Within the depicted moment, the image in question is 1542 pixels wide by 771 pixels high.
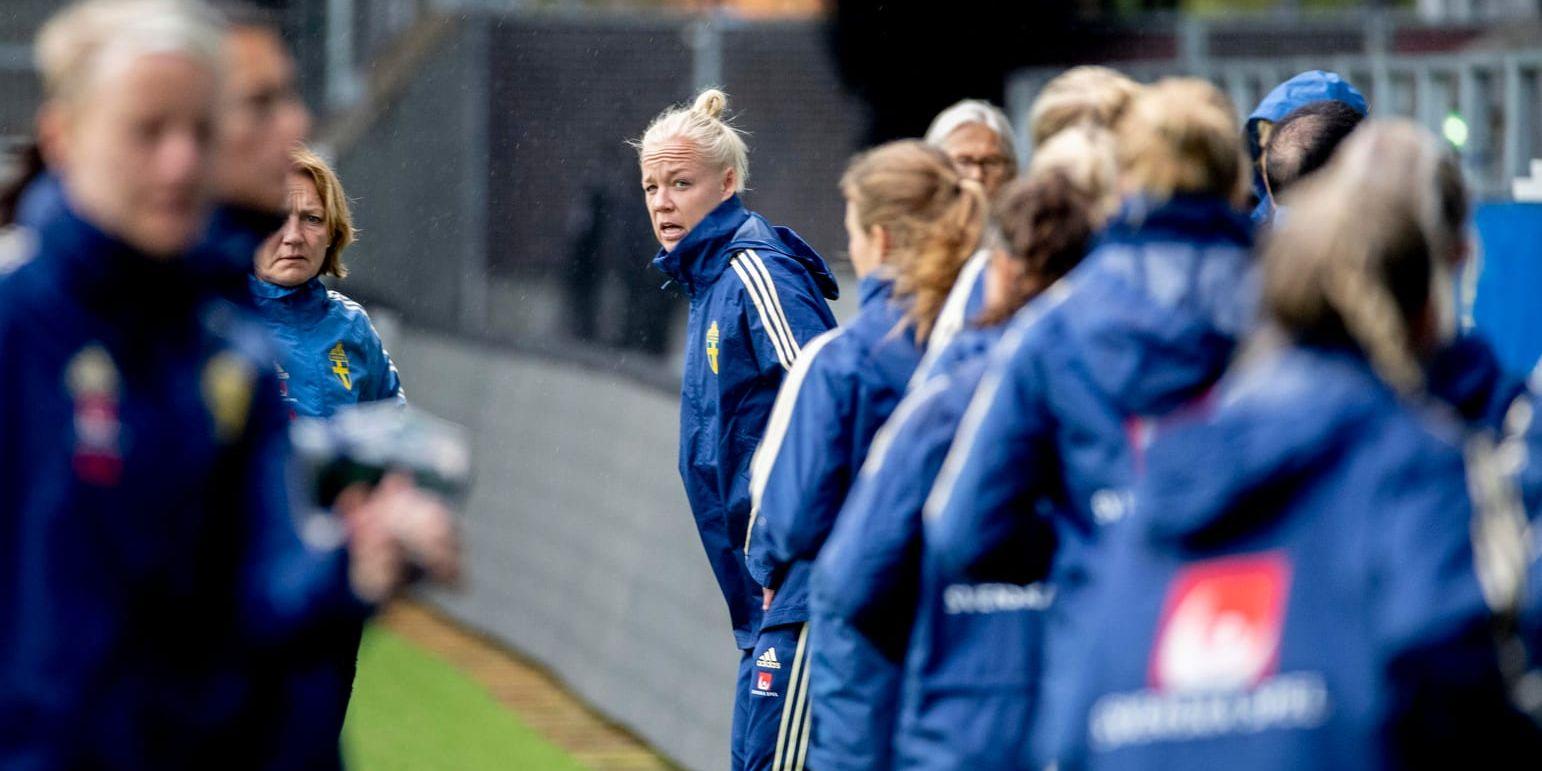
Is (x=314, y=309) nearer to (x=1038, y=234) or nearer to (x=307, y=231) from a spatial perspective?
(x=307, y=231)

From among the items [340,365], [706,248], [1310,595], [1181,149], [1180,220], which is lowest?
[340,365]

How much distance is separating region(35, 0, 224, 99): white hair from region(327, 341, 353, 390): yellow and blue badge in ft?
9.13

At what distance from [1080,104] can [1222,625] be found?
1920 mm

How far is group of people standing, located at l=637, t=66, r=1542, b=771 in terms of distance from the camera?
8.38 feet

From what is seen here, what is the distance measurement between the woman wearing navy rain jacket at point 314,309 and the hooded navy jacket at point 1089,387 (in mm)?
2449

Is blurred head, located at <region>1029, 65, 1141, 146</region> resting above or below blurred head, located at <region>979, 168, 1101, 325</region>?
above

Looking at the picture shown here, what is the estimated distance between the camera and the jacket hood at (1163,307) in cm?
310

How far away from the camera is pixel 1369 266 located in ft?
8.75

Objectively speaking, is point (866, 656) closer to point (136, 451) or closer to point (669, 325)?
point (136, 451)

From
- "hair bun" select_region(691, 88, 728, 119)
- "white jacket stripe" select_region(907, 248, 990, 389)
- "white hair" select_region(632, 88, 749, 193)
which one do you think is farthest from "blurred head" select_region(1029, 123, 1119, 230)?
"hair bun" select_region(691, 88, 728, 119)

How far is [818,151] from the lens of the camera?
1653 centimetres

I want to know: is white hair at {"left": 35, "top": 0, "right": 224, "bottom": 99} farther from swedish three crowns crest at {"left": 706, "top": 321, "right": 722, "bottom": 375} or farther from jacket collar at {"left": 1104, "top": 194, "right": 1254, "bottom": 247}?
swedish three crowns crest at {"left": 706, "top": 321, "right": 722, "bottom": 375}

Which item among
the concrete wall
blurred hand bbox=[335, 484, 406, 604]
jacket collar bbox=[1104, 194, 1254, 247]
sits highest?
jacket collar bbox=[1104, 194, 1254, 247]

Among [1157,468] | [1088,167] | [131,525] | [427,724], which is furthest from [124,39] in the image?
[427,724]
